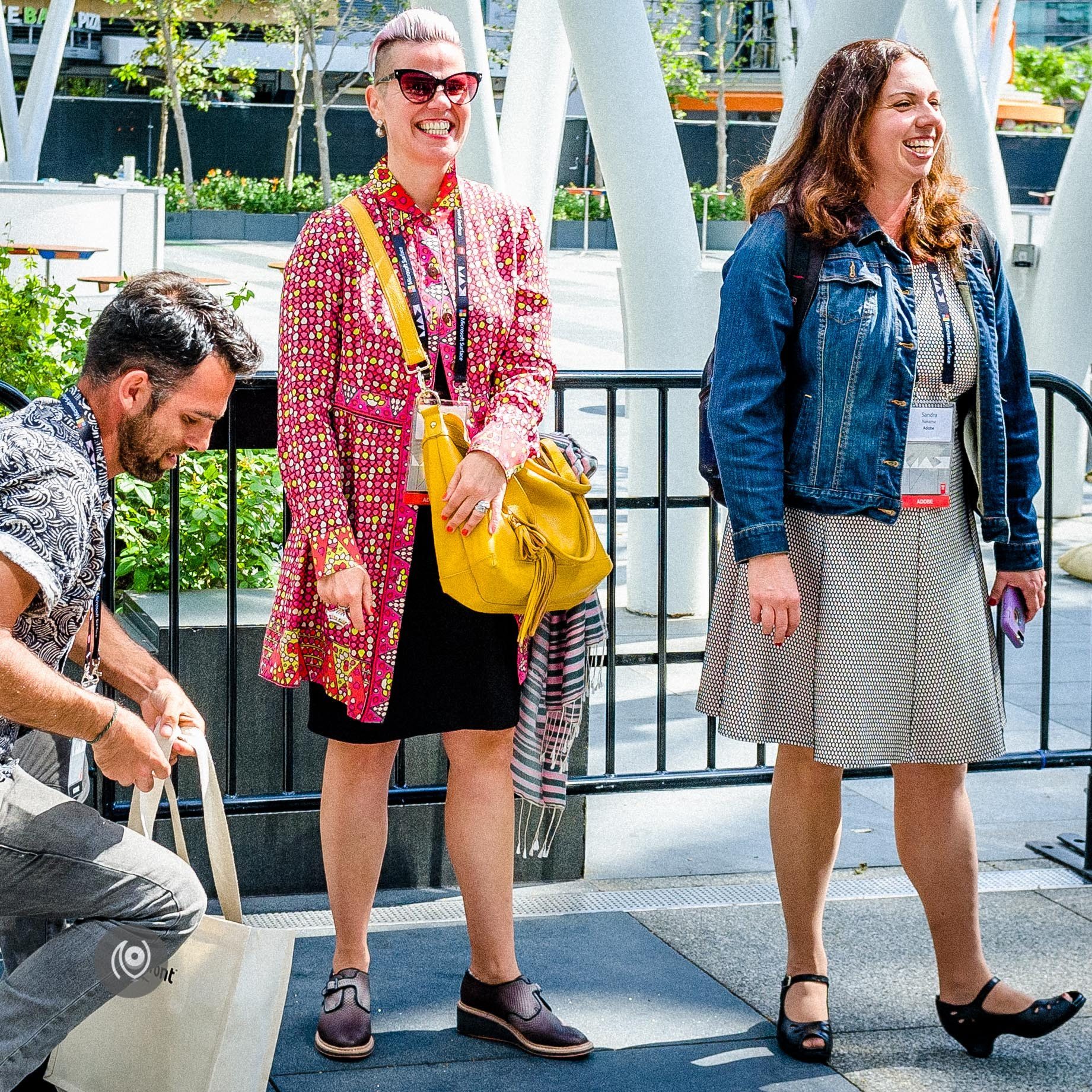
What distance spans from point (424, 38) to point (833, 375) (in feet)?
3.49

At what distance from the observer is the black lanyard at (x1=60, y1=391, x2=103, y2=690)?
102 inches

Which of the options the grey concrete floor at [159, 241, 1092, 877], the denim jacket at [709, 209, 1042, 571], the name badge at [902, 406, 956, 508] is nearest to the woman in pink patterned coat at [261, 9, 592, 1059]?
the denim jacket at [709, 209, 1042, 571]

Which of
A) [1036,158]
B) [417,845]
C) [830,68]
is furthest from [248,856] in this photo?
[1036,158]

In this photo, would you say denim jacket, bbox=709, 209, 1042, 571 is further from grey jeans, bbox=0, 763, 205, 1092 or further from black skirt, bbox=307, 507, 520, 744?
grey jeans, bbox=0, 763, 205, 1092

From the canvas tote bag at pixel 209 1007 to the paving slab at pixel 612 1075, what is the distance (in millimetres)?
561

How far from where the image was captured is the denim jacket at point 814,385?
124 inches

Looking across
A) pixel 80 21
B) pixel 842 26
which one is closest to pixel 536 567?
pixel 842 26

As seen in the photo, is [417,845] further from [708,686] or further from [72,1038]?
[72,1038]

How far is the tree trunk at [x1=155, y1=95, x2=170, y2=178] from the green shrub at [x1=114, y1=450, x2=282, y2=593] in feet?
113

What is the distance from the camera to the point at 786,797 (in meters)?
3.40

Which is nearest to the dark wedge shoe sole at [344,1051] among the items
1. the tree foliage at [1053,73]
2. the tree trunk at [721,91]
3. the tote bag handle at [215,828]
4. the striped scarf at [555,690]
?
the striped scarf at [555,690]

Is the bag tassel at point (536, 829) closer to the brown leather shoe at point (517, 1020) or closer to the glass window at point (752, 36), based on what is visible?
the brown leather shoe at point (517, 1020)

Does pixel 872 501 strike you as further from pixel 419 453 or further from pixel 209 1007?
pixel 209 1007

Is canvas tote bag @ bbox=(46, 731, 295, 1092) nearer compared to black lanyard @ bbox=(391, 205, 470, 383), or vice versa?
canvas tote bag @ bbox=(46, 731, 295, 1092)
